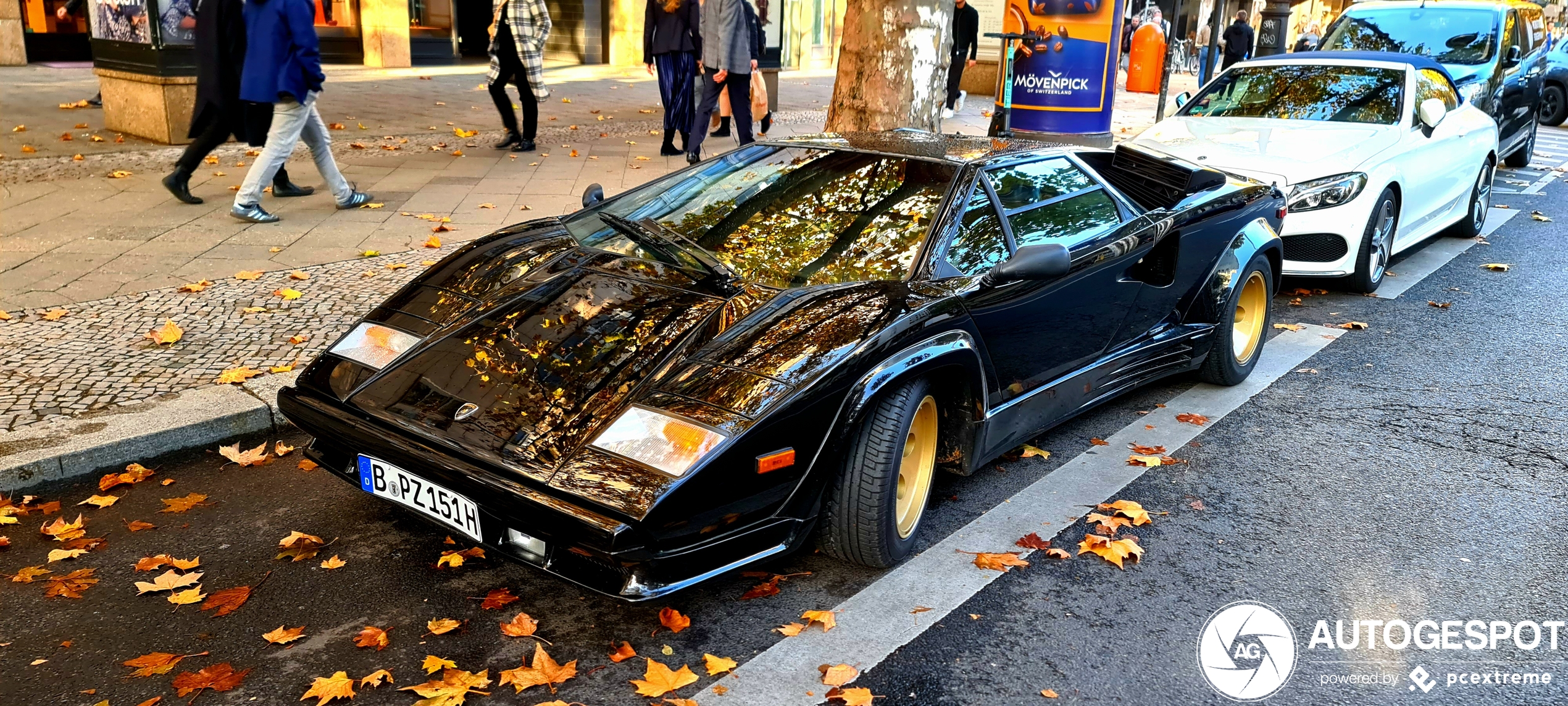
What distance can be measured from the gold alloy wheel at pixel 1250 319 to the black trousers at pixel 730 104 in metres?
5.84

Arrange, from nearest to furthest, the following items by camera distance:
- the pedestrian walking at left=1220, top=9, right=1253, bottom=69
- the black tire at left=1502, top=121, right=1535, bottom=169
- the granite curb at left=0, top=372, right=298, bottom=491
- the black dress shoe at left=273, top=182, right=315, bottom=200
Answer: the granite curb at left=0, top=372, right=298, bottom=491 < the black dress shoe at left=273, top=182, right=315, bottom=200 < the black tire at left=1502, top=121, right=1535, bottom=169 < the pedestrian walking at left=1220, top=9, right=1253, bottom=69

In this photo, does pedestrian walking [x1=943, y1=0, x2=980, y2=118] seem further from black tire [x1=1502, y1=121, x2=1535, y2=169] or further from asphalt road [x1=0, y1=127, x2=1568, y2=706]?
asphalt road [x1=0, y1=127, x2=1568, y2=706]

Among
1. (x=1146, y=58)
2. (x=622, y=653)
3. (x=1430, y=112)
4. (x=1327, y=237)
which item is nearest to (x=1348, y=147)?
(x=1327, y=237)

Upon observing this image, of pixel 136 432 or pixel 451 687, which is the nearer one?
pixel 451 687

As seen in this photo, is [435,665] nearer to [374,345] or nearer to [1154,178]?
[374,345]

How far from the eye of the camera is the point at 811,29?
2364cm

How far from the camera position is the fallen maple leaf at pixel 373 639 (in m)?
3.06

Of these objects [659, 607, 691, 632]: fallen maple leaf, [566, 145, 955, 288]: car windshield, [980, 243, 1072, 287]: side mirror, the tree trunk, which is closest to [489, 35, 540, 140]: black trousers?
the tree trunk

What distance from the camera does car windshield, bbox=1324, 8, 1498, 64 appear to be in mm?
12094

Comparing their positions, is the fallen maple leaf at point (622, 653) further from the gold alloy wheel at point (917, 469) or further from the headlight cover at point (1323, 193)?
the headlight cover at point (1323, 193)

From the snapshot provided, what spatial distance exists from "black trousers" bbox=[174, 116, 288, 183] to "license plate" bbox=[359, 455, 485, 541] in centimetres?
536

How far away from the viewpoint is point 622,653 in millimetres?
3045

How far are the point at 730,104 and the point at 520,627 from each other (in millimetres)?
8654

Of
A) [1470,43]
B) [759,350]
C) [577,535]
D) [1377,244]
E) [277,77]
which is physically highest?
[1470,43]
